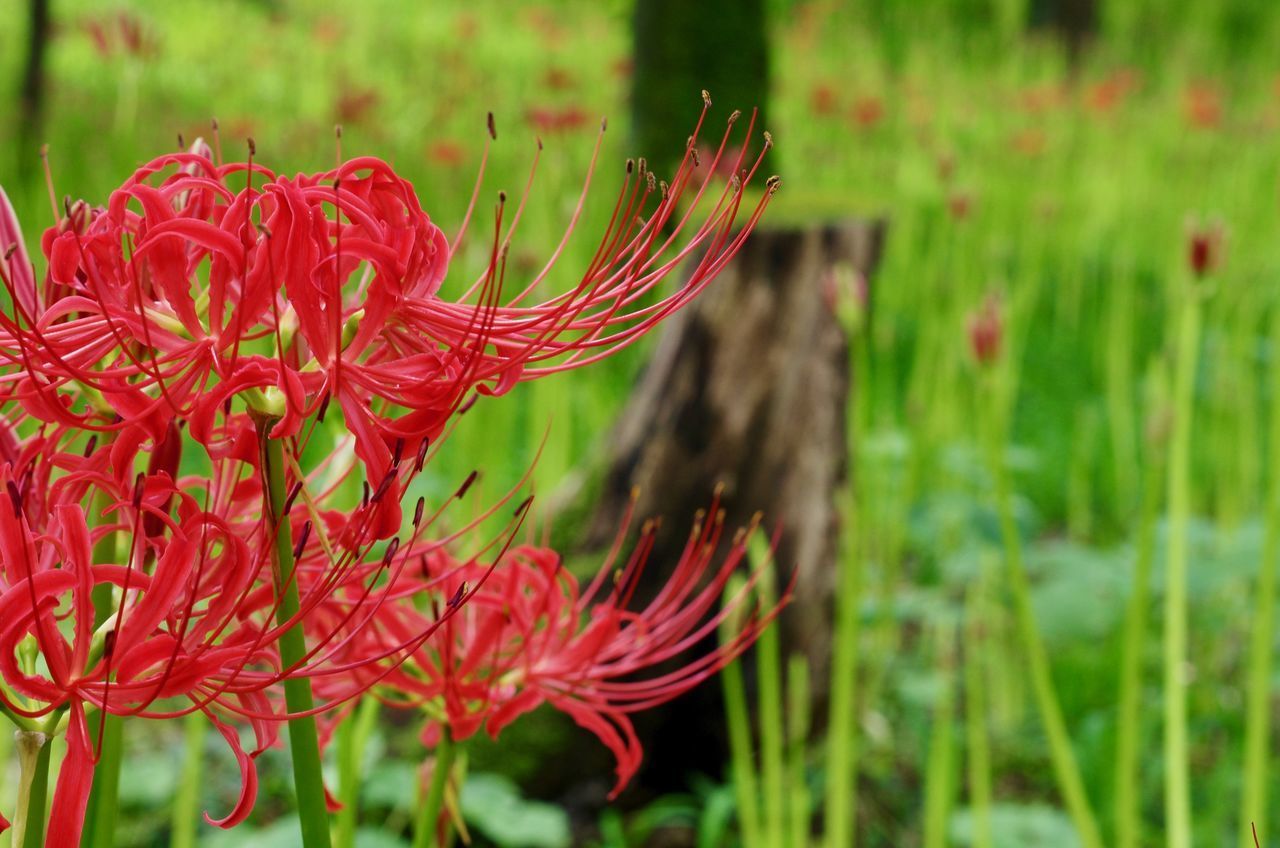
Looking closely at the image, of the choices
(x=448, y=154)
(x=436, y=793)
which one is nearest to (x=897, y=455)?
(x=448, y=154)

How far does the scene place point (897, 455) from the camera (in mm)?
2443

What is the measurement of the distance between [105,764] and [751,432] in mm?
1723

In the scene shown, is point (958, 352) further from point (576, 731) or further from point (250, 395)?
point (250, 395)

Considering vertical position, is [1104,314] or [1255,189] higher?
[1255,189]

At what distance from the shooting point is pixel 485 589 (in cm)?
75

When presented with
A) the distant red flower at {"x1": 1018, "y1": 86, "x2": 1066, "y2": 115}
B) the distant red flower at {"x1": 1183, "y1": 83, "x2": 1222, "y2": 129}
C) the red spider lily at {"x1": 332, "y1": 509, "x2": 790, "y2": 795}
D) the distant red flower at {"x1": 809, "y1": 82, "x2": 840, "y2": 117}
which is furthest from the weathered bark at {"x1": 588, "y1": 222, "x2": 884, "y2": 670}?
the distant red flower at {"x1": 1018, "y1": 86, "x2": 1066, "y2": 115}

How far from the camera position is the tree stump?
2230 millimetres

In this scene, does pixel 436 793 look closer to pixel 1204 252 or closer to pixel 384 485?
pixel 384 485

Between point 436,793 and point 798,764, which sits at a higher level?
point 436,793

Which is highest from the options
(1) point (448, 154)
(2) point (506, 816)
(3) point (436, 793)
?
(1) point (448, 154)

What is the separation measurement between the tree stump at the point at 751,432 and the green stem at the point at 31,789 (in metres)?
1.69

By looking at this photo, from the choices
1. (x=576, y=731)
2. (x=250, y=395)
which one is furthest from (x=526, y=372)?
(x=576, y=731)

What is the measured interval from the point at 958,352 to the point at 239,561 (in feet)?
7.62

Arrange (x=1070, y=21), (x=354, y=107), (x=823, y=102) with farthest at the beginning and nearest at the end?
1. (x=1070, y=21)
2. (x=823, y=102)
3. (x=354, y=107)
